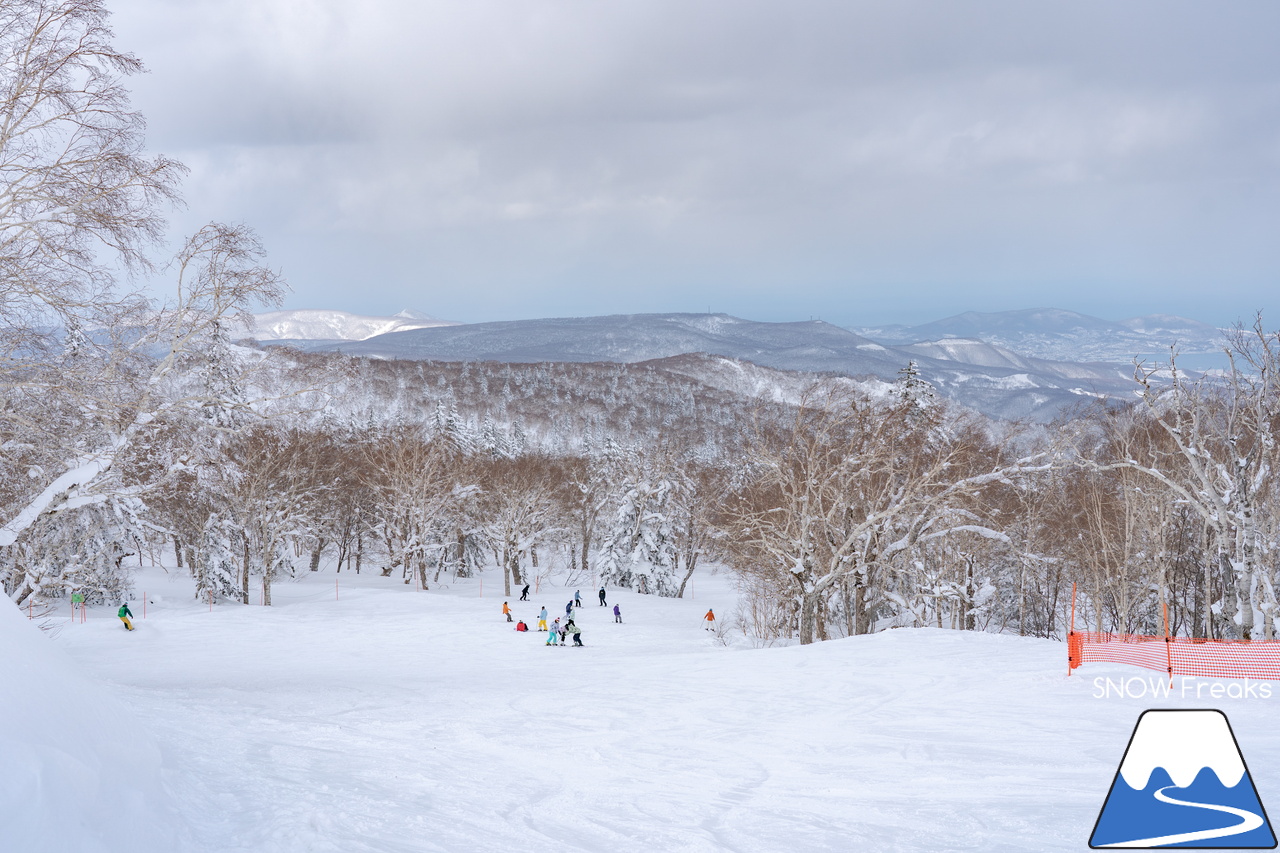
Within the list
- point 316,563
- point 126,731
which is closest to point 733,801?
point 126,731

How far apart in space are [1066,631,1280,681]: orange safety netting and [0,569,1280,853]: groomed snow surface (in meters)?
0.61

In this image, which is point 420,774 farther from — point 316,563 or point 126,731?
point 316,563

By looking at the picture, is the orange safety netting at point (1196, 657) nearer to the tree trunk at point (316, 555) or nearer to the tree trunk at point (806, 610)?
the tree trunk at point (806, 610)

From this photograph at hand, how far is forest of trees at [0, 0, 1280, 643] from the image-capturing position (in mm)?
9734

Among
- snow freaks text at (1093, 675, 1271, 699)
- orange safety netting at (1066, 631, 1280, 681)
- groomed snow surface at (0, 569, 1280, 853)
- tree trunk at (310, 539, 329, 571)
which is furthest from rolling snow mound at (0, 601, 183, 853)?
tree trunk at (310, 539, 329, 571)

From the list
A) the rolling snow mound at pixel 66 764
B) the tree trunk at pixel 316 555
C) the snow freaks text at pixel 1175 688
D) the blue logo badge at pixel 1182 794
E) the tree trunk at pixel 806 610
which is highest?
the rolling snow mound at pixel 66 764

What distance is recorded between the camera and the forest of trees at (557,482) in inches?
383

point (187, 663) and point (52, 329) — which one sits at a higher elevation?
point (52, 329)

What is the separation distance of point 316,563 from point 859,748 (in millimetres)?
53367

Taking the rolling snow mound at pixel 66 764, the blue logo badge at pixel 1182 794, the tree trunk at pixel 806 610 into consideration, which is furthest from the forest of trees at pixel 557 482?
the blue logo badge at pixel 1182 794

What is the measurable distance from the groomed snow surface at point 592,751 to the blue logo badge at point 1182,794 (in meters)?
0.72

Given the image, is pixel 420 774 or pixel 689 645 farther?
pixel 689 645

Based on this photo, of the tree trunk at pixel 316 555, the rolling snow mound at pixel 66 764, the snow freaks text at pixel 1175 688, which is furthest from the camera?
the tree trunk at pixel 316 555

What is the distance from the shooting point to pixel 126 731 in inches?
237
